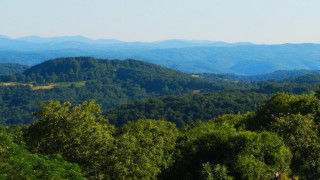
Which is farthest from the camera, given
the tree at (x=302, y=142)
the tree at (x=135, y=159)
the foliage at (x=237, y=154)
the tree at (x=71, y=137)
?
the tree at (x=302, y=142)

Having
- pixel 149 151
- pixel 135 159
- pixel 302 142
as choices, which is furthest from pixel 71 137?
pixel 302 142

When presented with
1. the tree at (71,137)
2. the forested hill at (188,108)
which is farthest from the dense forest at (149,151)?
the forested hill at (188,108)

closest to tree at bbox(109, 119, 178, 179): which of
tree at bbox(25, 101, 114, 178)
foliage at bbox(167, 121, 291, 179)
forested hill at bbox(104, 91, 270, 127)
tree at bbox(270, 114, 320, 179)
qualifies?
tree at bbox(25, 101, 114, 178)

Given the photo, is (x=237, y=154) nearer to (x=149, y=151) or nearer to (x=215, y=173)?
(x=215, y=173)

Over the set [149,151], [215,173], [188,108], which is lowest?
[188,108]

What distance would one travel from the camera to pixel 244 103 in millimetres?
148000

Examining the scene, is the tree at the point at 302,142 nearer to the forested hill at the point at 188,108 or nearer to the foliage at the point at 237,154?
the foliage at the point at 237,154

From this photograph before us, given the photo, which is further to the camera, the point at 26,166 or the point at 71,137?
the point at 71,137

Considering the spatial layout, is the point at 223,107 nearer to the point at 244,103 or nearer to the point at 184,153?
the point at 244,103

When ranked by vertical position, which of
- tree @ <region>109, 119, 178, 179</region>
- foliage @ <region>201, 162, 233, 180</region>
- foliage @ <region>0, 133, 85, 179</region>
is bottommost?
foliage @ <region>201, 162, 233, 180</region>

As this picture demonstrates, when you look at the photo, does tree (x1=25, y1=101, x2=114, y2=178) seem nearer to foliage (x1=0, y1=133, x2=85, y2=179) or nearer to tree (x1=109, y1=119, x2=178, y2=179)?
tree (x1=109, y1=119, x2=178, y2=179)

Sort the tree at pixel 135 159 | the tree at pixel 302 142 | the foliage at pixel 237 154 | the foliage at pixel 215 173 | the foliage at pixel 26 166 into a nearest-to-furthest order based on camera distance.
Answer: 1. the foliage at pixel 26 166
2. the tree at pixel 135 159
3. the foliage at pixel 215 173
4. the foliage at pixel 237 154
5. the tree at pixel 302 142

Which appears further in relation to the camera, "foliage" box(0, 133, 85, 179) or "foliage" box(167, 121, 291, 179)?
"foliage" box(167, 121, 291, 179)

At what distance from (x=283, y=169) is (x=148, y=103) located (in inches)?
5668
